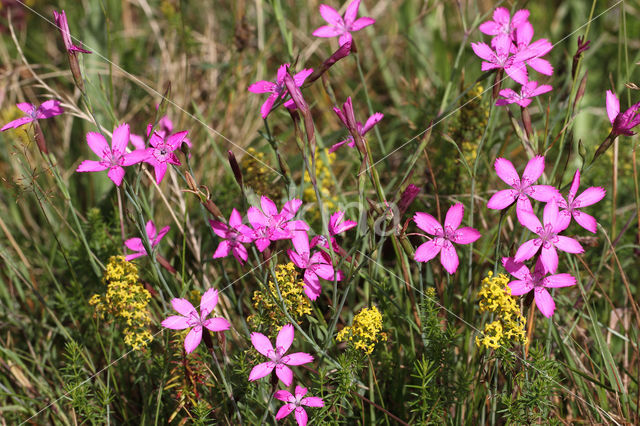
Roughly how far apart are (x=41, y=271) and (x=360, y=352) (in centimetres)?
137

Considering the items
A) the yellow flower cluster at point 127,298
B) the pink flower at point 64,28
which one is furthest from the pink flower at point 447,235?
the pink flower at point 64,28

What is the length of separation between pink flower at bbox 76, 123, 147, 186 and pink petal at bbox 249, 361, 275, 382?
1.67ft

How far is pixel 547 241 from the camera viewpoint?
4.30 ft

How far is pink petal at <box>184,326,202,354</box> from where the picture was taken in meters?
1.29

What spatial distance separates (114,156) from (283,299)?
1.70ft

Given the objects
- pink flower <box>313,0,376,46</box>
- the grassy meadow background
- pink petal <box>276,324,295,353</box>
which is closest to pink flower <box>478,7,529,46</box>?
the grassy meadow background

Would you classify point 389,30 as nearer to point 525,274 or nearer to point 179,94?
point 179,94

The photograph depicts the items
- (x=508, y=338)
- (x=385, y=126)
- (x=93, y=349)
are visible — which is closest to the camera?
(x=508, y=338)

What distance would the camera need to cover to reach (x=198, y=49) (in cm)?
323

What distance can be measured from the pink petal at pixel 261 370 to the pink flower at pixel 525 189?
25.0 inches

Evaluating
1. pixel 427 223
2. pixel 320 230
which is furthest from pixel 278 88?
pixel 320 230

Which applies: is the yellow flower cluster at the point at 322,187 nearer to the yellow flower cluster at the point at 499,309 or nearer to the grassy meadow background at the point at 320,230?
the grassy meadow background at the point at 320,230

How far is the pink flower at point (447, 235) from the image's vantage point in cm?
134

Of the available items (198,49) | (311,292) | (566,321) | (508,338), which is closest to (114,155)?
(311,292)
